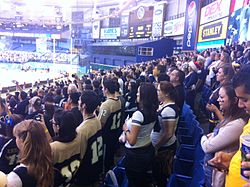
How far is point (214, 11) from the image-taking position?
1195 cm

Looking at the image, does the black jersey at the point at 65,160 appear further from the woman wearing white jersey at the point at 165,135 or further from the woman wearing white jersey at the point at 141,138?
the woman wearing white jersey at the point at 165,135

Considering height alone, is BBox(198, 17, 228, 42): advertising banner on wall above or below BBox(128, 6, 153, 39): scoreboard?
below

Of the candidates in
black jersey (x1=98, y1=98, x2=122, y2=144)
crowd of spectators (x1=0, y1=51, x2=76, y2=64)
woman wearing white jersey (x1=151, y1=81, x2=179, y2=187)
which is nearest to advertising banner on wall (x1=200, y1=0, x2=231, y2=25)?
black jersey (x1=98, y1=98, x2=122, y2=144)

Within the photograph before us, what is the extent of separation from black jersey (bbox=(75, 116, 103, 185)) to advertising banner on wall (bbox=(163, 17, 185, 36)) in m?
16.7

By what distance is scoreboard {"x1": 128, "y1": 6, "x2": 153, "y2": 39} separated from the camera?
2395cm

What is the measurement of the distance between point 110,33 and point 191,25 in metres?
16.7

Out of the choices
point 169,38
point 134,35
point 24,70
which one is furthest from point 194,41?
point 24,70

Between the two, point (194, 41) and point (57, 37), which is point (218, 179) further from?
point (57, 37)

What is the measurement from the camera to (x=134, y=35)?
25812 mm

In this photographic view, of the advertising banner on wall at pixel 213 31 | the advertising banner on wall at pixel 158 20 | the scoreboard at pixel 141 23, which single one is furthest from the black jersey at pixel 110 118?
the scoreboard at pixel 141 23

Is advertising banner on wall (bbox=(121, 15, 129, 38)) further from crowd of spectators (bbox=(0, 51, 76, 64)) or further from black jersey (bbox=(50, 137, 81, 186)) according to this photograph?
black jersey (bbox=(50, 137, 81, 186))

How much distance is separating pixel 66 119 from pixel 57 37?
42468 millimetres

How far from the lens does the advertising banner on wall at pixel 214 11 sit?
34.1ft

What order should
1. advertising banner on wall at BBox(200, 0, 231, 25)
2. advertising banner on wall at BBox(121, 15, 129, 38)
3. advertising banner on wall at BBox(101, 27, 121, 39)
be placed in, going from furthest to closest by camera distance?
1. advertising banner on wall at BBox(101, 27, 121, 39)
2. advertising banner on wall at BBox(121, 15, 129, 38)
3. advertising banner on wall at BBox(200, 0, 231, 25)
